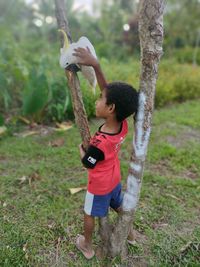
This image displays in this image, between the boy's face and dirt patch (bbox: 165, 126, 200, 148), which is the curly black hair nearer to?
the boy's face

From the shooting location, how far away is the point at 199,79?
7.20 m

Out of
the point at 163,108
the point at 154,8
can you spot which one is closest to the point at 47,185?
the point at 154,8

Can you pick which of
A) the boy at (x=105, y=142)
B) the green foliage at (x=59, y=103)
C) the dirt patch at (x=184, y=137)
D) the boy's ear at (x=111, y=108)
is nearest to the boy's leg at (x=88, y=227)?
the boy at (x=105, y=142)

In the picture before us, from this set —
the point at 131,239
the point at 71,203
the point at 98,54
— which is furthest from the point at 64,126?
the point at 98,54

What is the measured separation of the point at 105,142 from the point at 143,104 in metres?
0.30

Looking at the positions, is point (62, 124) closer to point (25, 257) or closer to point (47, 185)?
point (47, 185)

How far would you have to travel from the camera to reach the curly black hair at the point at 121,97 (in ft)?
6.09

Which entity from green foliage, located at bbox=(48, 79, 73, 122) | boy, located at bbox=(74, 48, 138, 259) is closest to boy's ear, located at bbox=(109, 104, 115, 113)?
boy, located at bbox=(74, 48, 138, 259)

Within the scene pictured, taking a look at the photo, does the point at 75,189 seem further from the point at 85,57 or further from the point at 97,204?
the point at 85,57

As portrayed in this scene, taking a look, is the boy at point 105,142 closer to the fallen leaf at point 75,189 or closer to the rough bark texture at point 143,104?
the rough bark texture at point 143,104

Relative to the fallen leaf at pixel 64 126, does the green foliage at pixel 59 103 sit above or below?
above

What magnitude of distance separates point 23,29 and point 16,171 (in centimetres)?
1824

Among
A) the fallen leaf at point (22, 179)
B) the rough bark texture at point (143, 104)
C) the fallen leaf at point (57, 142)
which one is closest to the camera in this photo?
the rough bark texture at point (143, 104)

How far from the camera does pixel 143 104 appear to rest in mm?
1949
